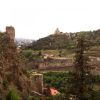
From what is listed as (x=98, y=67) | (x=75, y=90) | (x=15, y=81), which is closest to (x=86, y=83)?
(x=75, y=90)

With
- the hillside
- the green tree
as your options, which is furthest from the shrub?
the green tree

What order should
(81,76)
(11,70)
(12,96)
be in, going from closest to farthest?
(81,76)
(12,96)
(11,70)

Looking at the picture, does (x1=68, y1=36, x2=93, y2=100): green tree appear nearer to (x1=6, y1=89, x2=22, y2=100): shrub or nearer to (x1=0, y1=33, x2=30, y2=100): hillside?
(x1=6, y1=89, x2=22, y2=100): shrub

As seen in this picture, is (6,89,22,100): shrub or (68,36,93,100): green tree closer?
(68,36,93,100): green tree

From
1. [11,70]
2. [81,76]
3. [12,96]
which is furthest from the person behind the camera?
[11,70]

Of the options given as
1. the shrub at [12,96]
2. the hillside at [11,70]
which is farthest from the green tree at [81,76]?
the hillside at [11,70]

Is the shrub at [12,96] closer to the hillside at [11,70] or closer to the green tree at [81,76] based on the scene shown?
the hillside at [11,70]

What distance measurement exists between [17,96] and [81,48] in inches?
367

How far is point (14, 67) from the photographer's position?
2455 centimetres

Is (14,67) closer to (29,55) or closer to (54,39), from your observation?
(29,55)

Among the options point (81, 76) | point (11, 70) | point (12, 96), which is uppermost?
point (81, 76)

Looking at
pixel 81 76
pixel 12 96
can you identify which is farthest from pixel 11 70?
pixel 81 76

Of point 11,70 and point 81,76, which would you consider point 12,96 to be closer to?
point 11,70

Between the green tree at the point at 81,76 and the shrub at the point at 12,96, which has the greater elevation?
the green tree at the point at 81,76
